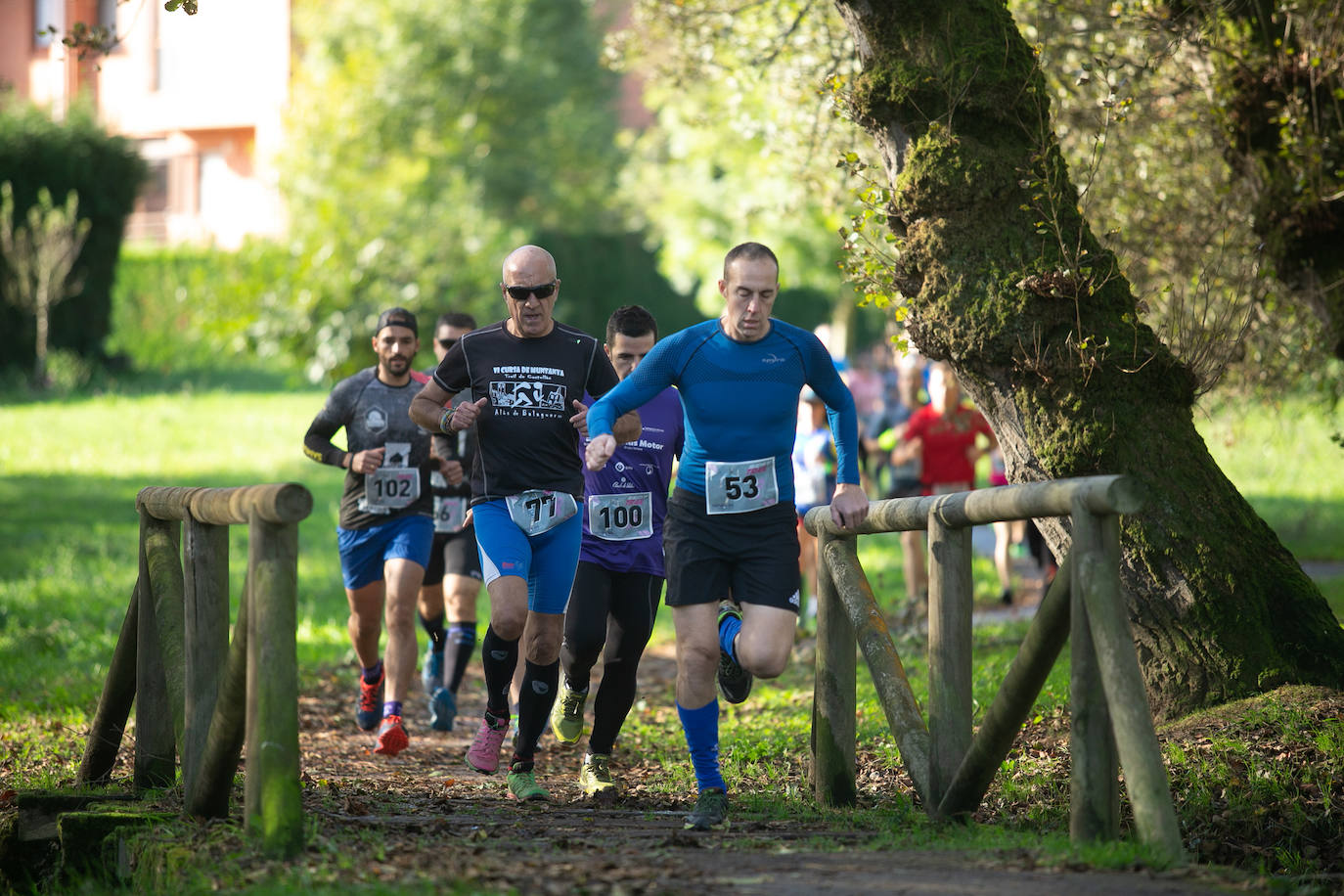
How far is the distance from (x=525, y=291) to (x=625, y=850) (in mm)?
2659

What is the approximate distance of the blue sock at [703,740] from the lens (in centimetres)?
588

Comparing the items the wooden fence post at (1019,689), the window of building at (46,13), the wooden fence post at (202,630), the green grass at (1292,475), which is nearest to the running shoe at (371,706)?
the wooden fence post at (202,630)

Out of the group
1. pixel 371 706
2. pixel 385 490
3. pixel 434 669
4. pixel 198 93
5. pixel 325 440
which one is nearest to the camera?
pixel 385 490

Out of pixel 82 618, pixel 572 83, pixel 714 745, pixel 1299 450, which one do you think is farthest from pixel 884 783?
pixel 572 83

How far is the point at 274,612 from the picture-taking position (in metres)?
4.75

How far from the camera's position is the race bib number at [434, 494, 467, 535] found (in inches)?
357

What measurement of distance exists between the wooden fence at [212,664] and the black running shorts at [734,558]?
154cm

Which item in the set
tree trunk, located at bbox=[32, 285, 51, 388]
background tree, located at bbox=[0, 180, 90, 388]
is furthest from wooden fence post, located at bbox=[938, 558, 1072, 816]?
tree trunk, located at bbox=[32, 285, 51, 388]

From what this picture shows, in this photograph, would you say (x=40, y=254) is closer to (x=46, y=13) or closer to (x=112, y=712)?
(x=46, y=13)

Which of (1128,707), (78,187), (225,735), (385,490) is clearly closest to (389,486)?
(385,490)

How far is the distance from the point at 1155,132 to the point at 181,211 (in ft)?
144

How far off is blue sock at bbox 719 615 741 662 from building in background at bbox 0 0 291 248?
41.4m

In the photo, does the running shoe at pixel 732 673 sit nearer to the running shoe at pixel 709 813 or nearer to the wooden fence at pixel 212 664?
the running shoe at pixel 709 813

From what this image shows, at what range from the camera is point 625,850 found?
193 inches
